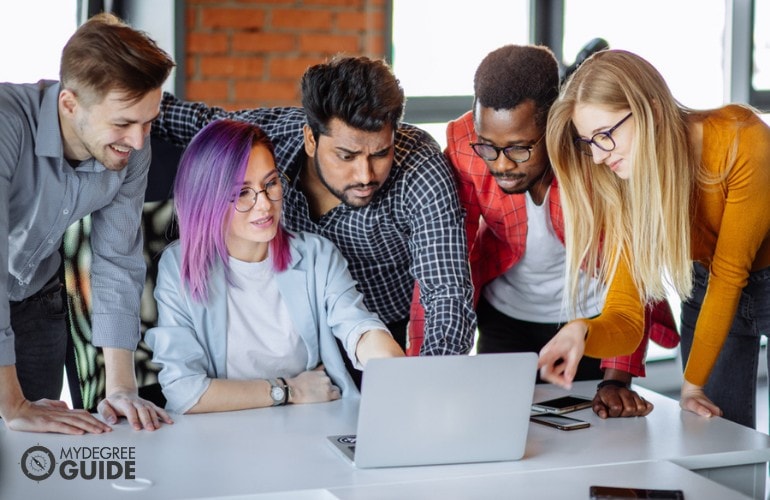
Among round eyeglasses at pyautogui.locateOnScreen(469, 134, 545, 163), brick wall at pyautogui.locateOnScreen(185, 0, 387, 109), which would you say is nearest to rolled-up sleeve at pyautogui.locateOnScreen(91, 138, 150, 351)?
round eyeglasses at pyautogui.locateOnScreen(469, 134, 545, 163)

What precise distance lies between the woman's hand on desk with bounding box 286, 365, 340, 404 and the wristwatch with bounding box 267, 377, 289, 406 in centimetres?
1

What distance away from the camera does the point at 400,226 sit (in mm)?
2404

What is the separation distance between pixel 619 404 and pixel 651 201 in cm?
44

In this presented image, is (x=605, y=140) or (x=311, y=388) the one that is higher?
(x=605, y=140)

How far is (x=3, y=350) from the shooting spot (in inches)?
72.1

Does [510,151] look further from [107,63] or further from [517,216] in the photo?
[107,63]

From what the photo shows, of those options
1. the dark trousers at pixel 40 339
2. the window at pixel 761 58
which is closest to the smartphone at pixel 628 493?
the dark trousers at pixel 40 339

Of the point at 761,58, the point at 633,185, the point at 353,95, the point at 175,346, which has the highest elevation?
the point at 761,58

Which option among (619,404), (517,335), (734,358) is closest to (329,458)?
(619,404)

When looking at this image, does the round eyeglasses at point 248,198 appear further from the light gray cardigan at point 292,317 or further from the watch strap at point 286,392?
the watch strap at point 286,392

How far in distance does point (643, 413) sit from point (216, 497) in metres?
0.96

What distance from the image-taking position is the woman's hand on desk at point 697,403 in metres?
2.04

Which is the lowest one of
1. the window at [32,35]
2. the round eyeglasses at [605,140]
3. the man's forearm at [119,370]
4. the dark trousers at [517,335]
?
the dark trousers at [517,335]

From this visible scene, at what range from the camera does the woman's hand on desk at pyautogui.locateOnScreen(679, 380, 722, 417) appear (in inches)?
80.4
